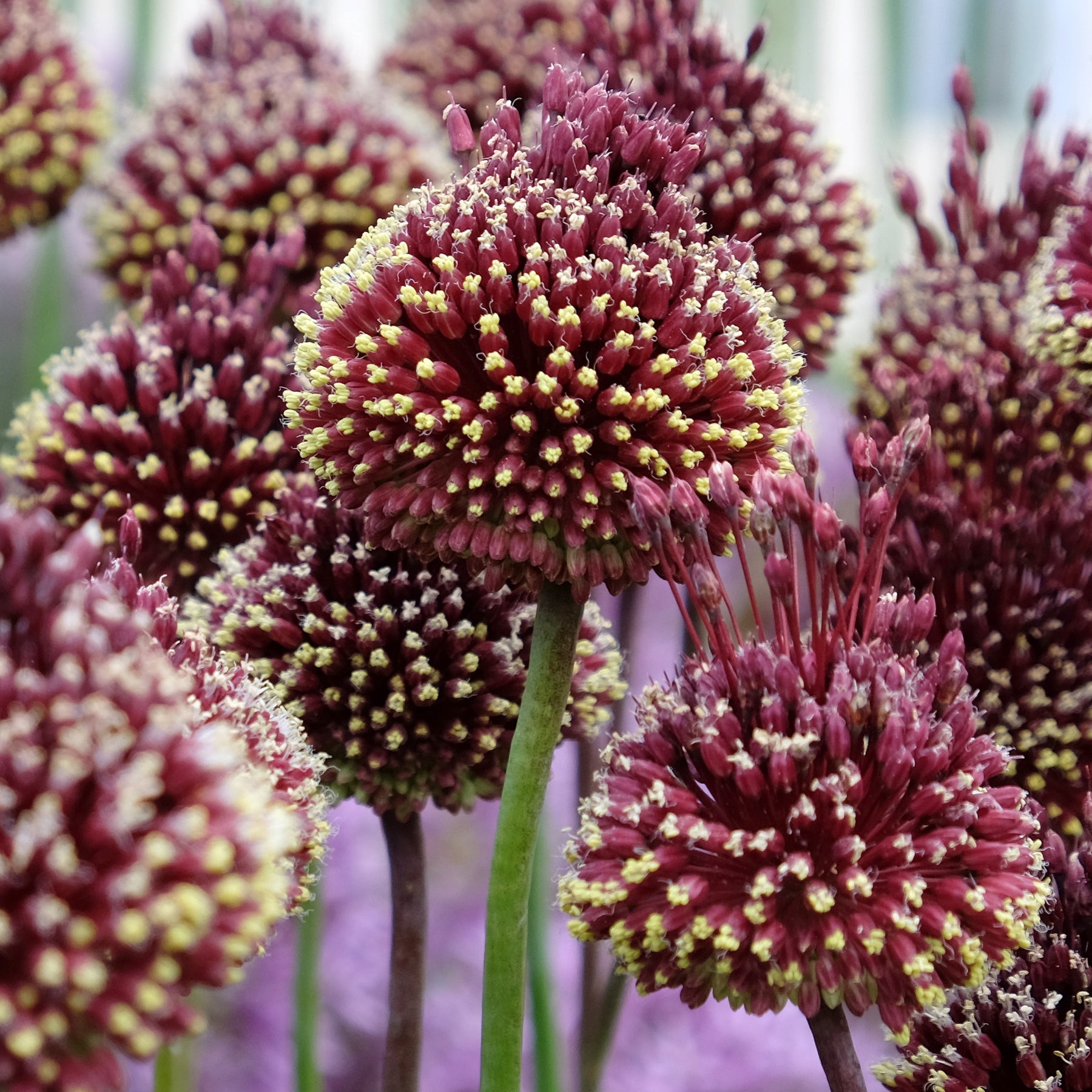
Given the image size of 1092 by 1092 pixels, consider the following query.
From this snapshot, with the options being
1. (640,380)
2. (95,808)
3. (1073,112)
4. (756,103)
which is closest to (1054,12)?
(1073,112)

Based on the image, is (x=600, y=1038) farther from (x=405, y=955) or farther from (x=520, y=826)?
(x=520, y=826)

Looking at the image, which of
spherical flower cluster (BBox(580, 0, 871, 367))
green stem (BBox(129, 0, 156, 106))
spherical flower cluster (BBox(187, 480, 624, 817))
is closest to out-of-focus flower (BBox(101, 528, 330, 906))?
spherical flower cluster (BBox(187, 480, 624, 817))

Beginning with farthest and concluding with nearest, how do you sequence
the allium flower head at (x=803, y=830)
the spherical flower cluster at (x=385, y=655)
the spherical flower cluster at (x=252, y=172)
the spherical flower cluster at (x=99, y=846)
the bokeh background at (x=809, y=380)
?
the bokeh background at (x=809, y=380)
the spherical flower cluster at (x=252, y=172)
the spherical flower cluster at (x=385, y=655)
the allium flower head at (x=803, y=830)
the spherical flower cluster at (x=99, y=846)

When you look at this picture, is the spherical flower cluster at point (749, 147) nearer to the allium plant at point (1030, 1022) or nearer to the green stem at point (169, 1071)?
the allium plant at point (1030, 1022)

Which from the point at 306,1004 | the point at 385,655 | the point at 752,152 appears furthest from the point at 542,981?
the point at 752,152

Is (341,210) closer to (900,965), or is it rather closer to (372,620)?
(372,620)

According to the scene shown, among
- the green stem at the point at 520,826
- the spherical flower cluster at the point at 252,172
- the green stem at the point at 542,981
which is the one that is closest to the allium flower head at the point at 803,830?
the green stem at the point at 520,826
